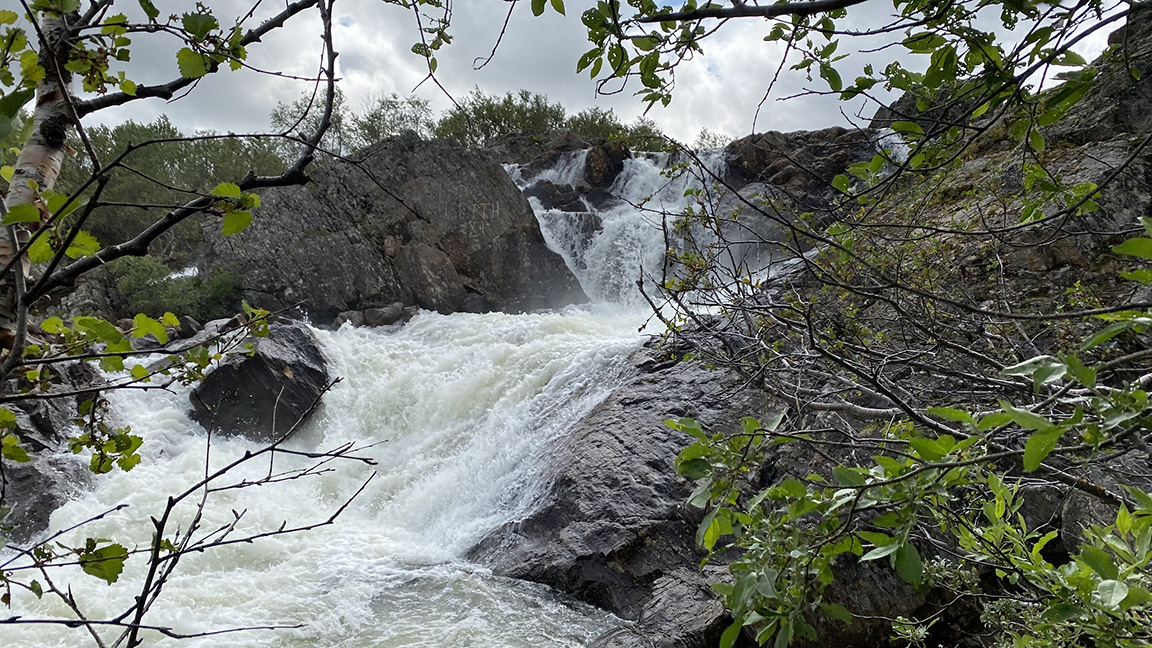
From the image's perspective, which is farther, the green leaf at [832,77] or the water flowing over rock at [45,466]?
the water flowing over rock at [45,466]

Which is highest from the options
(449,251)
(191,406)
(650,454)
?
(449,251)

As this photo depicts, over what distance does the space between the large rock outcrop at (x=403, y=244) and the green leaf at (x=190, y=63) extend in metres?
13.0

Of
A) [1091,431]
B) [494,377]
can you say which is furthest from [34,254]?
[494,377]

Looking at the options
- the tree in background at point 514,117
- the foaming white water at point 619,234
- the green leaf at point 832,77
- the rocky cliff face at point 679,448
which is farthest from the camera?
the tree in background at point 514,117

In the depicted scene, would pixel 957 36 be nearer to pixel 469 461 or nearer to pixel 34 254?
pixel 34 254

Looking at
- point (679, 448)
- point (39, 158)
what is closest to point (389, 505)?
point (679, 448)

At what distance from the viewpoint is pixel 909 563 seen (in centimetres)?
92

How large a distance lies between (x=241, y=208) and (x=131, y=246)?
242mm

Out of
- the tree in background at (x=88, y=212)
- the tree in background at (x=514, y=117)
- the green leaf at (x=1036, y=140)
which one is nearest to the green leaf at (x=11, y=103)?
the tree in background at (x=88, y=212)

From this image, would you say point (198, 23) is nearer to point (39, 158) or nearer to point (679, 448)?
point (39, 158)

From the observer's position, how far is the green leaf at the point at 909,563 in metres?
0.91

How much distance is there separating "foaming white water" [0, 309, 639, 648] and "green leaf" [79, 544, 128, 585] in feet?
5.05

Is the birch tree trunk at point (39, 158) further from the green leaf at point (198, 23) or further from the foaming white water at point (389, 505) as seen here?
the foaming white water at point (389, 505)

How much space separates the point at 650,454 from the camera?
17.2ft
